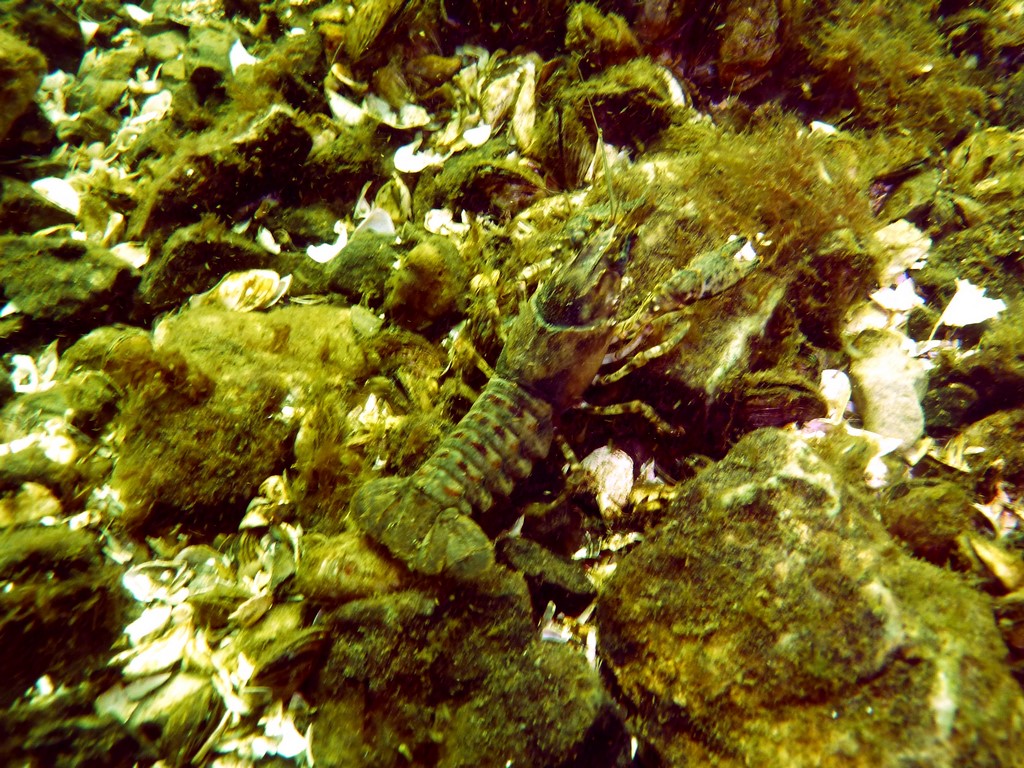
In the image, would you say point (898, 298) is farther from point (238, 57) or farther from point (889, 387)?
point (238, 57)

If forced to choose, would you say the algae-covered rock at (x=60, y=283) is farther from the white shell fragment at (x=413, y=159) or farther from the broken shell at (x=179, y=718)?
the broken shell at (x=179, y=718)

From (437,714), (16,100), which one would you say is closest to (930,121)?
(437,714)

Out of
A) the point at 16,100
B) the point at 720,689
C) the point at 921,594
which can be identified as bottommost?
the point at 720,689

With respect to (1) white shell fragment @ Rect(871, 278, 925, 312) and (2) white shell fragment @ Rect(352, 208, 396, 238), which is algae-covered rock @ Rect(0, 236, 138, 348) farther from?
(1) white shell fragment @ Rect(871, 278, 925, 312)

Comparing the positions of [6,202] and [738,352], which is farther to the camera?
[6,202]

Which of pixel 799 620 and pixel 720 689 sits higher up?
pixel 799 620

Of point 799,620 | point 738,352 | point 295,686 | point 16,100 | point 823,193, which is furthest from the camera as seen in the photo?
Answer: point 16,100

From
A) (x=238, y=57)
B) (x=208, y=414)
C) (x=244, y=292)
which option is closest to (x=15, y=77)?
(x=238, y=57)

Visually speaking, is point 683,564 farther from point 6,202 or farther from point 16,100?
point 16,100
